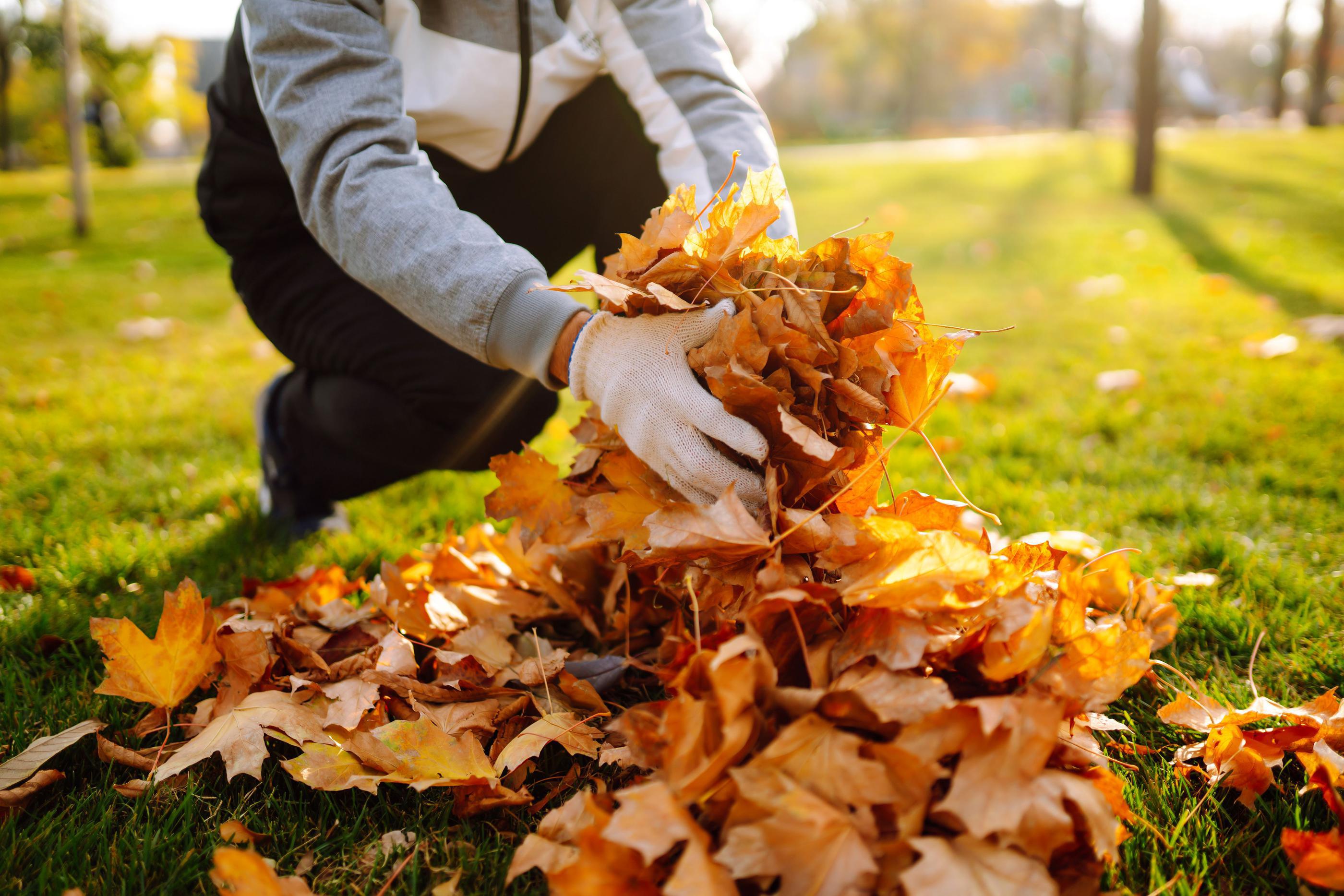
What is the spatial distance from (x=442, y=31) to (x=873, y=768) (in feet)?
5.12

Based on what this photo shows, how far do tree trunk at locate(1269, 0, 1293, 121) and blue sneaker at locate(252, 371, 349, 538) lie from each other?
23.3 m

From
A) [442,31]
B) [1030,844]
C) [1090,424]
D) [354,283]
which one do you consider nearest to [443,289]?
[442,31]

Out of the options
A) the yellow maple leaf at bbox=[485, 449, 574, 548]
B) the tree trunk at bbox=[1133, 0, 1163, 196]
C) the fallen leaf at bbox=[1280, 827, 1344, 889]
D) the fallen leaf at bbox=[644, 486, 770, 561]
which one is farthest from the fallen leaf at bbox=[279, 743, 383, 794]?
the tree trunk at bbox=[1133, 0, 1163, 196]

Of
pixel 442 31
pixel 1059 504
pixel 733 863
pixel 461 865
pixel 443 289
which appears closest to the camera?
pixel 733 863

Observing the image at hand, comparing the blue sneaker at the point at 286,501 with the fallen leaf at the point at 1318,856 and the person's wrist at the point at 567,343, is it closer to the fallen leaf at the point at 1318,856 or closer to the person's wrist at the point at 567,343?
the person's wrist at the point at 567,343

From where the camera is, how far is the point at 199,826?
1170 mm

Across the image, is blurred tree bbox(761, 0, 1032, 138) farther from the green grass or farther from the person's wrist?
the person's wrist

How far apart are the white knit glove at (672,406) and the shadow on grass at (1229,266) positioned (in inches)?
156

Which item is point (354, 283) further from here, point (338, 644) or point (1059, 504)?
point (1059, 504)

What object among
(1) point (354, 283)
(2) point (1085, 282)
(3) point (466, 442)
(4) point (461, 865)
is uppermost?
(1) point (354, 283)

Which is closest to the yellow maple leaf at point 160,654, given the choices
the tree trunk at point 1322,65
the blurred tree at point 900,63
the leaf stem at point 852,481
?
the leaf stem at point 852,481

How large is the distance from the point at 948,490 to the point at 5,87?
23428mm

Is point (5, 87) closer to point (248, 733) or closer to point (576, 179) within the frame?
point (576, 179)

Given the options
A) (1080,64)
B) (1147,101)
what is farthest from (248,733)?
(1080,64)
